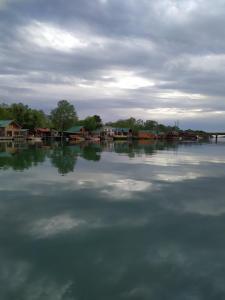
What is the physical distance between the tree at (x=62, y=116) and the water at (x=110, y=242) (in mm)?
87388

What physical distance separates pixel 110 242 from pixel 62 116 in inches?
3734

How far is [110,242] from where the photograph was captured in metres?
7.32

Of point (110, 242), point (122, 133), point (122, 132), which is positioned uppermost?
point (122, 132)

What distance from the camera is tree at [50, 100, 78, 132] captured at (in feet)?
327

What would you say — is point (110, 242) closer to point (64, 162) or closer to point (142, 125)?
point (64, 162)

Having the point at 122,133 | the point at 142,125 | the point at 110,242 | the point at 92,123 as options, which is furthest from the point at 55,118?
the point at 110,242

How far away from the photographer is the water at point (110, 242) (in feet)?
17.3

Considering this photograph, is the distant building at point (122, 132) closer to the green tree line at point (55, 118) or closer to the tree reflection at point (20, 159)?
the green tree line at point (55, 118)

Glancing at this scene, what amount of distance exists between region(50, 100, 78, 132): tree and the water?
87388 mm

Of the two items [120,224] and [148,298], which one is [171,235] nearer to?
[120,224]

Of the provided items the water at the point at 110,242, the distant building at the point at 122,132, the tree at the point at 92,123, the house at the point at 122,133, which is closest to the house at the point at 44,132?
the tree at the point at 92,123

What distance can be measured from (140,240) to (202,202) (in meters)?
4.87

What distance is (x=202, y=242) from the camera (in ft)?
24.6

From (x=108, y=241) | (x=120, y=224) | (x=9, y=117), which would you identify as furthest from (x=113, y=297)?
(x=9, y=117)
